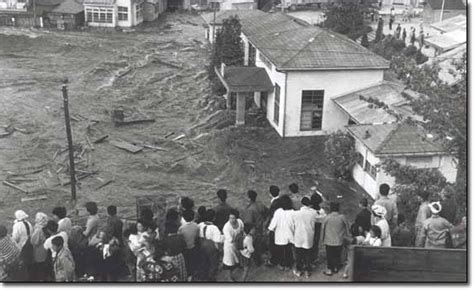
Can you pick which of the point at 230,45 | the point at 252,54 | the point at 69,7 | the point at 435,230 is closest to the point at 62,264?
the point at 435,230

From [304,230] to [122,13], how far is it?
43816 mm

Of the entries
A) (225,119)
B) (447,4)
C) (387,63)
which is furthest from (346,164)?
(447,4)

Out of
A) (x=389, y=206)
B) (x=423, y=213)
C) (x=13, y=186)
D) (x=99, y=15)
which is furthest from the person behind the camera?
(x=99, y=15)

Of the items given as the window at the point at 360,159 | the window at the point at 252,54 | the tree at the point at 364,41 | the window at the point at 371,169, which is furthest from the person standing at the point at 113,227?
the tree at the point at 364,41

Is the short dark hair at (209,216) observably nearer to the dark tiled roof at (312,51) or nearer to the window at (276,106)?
the dark tiled roof at (312,51)

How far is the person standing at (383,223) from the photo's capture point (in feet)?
38.7

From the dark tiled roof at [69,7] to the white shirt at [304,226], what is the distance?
43.9 metres

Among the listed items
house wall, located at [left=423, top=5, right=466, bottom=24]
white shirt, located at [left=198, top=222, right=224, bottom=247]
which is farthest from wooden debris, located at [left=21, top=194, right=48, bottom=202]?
house wall, located at [left=423, top=5, right=466, bottom=24]

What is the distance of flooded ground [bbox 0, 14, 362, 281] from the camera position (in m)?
22.1

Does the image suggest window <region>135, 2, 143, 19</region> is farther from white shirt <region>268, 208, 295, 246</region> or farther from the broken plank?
white shirt <region>268, 208, 295, 246</region>

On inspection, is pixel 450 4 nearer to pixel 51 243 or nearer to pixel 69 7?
pixel 69 7

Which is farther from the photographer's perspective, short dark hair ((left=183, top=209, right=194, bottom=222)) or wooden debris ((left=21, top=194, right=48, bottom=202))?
wooden debris ((left=21, top=194, right=48, bottom=202))

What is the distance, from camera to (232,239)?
39.4ft

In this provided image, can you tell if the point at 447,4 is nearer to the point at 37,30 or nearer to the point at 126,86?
the point at 126,86
